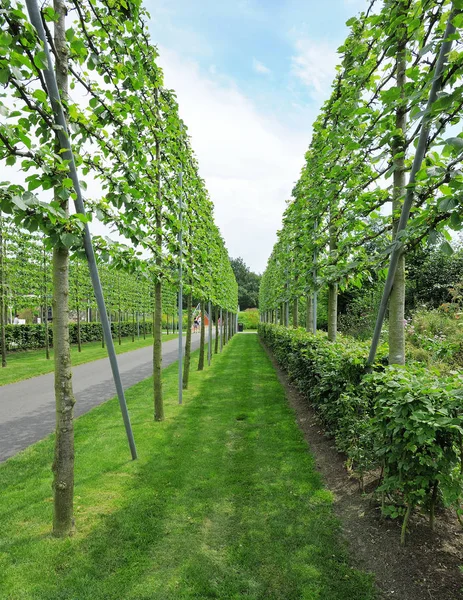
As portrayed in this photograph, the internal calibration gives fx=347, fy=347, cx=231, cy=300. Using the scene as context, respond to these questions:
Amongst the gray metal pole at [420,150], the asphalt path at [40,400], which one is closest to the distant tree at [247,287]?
the asphalt path at [40,400]

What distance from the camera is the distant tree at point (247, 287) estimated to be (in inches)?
2864

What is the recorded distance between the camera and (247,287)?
7550cm

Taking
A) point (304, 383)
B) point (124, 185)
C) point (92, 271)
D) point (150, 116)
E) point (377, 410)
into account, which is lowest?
point (304, 383)

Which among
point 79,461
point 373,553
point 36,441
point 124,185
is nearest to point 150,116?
point 124,185

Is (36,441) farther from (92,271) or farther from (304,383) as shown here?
(304,383)

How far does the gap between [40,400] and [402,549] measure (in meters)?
8.69

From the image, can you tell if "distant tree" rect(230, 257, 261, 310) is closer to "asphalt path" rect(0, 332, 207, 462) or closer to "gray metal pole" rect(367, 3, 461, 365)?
"asphalt path" rect(0, 332, 207, 462)

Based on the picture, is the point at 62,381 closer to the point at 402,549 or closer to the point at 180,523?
the point at 180,523

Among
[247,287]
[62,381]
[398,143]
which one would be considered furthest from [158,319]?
[247,287]

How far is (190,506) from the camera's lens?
3.88 m

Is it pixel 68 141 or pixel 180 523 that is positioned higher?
pixel 68 141

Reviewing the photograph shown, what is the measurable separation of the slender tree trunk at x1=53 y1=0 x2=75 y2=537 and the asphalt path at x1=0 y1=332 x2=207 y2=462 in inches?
106

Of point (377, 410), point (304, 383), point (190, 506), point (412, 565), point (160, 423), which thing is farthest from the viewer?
point (304, 383)

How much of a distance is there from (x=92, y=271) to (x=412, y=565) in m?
3.80
